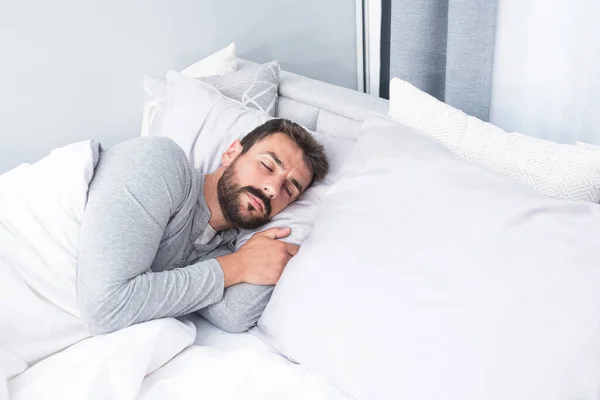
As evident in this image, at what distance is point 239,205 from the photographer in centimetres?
146

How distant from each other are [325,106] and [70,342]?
37.2 inches

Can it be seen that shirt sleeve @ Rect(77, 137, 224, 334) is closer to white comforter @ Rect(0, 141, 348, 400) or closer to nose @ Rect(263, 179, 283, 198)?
white comforter @ Rect(0, 141, 348, 400)

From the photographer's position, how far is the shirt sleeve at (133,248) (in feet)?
3.99

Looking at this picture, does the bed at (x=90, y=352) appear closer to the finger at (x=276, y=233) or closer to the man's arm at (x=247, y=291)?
the man's arm at (x=247, y=291)

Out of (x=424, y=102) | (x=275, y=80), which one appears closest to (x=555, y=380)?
(x=424, y=102)

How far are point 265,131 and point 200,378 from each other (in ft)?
2.13

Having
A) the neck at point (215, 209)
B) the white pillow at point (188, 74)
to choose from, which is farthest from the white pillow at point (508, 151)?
the white pillow at point (188, 74)

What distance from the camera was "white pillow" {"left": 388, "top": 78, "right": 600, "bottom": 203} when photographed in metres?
1.12

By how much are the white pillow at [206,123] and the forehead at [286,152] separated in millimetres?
72

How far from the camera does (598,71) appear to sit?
1.47m

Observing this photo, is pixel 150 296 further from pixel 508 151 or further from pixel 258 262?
pixel 508 151

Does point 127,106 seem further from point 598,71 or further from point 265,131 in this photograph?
point 598,71

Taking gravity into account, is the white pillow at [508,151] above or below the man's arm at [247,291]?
above

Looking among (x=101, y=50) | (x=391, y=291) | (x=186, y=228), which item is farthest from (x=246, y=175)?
(x=101, y=50)
